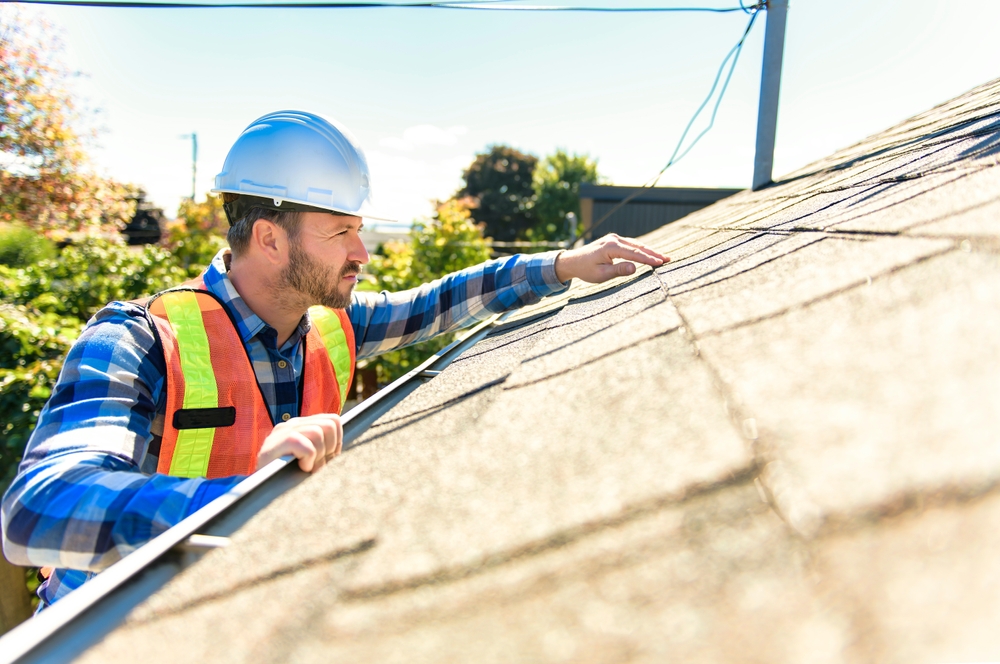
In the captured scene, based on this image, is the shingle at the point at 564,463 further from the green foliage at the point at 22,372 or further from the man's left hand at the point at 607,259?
the green foliage at the point at 22,372

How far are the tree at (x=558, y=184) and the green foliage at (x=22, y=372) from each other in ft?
117

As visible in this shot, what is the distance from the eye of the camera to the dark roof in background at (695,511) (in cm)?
47

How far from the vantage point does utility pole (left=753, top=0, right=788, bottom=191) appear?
179 inches

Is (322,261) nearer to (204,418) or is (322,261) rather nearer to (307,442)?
(204,418)

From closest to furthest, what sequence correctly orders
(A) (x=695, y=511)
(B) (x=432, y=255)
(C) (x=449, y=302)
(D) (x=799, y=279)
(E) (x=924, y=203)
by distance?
(A) (x=695, y=511)
(D) (x=799, y=279)
(E) (x=924, y=203)
(C) (x=449, y=302)
(B) (x=432, y=255)

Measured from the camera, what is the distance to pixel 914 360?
0.69m

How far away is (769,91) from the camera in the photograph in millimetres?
4797

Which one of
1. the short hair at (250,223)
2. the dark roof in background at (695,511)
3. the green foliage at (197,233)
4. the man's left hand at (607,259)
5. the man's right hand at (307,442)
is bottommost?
the man's right hand at (307,442)

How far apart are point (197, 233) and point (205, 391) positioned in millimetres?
15040

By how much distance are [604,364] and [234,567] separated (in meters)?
0.62

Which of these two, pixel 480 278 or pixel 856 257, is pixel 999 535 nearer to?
pixel 856 257

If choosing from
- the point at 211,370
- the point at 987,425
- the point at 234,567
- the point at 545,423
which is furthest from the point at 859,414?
the point at 211,370

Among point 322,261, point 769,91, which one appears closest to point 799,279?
point 322,261

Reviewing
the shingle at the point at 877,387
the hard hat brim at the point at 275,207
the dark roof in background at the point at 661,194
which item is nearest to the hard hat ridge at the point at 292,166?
the hard hat brim at the point at 275,207
